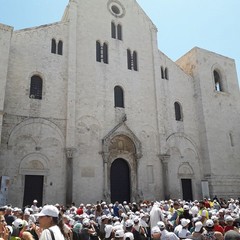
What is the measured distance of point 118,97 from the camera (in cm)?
2098

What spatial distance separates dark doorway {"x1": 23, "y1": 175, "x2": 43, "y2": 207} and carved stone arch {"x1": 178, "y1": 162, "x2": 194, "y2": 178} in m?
11.0

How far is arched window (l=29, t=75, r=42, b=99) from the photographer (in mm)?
18047

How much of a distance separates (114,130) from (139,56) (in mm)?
7489

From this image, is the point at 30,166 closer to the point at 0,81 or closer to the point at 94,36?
the point at 0,81

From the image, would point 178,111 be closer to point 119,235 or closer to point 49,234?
point 119,235

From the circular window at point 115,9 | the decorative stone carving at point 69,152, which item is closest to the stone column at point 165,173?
the decorative stone carving at point 69,152

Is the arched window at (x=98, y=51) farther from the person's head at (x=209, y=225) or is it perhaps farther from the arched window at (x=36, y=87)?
the person's head at (x=209, y=225)

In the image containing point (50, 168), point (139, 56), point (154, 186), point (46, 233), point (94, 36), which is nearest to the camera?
point (46, 233)

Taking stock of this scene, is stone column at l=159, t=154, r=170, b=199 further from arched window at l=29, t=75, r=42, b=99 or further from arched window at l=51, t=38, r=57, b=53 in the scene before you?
arched window at l=51, t=38, r=57, b=53

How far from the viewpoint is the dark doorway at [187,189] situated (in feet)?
70.0

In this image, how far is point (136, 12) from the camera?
24.1 meters

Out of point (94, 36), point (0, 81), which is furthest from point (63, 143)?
point (94, 36)

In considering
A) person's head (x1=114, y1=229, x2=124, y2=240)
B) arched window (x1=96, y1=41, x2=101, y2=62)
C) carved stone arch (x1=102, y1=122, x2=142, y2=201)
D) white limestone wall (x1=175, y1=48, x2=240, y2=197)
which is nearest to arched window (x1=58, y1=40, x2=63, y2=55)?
arched window (x1=96, y1=41, x2=101, y2=62)

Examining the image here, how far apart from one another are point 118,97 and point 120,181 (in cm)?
648
